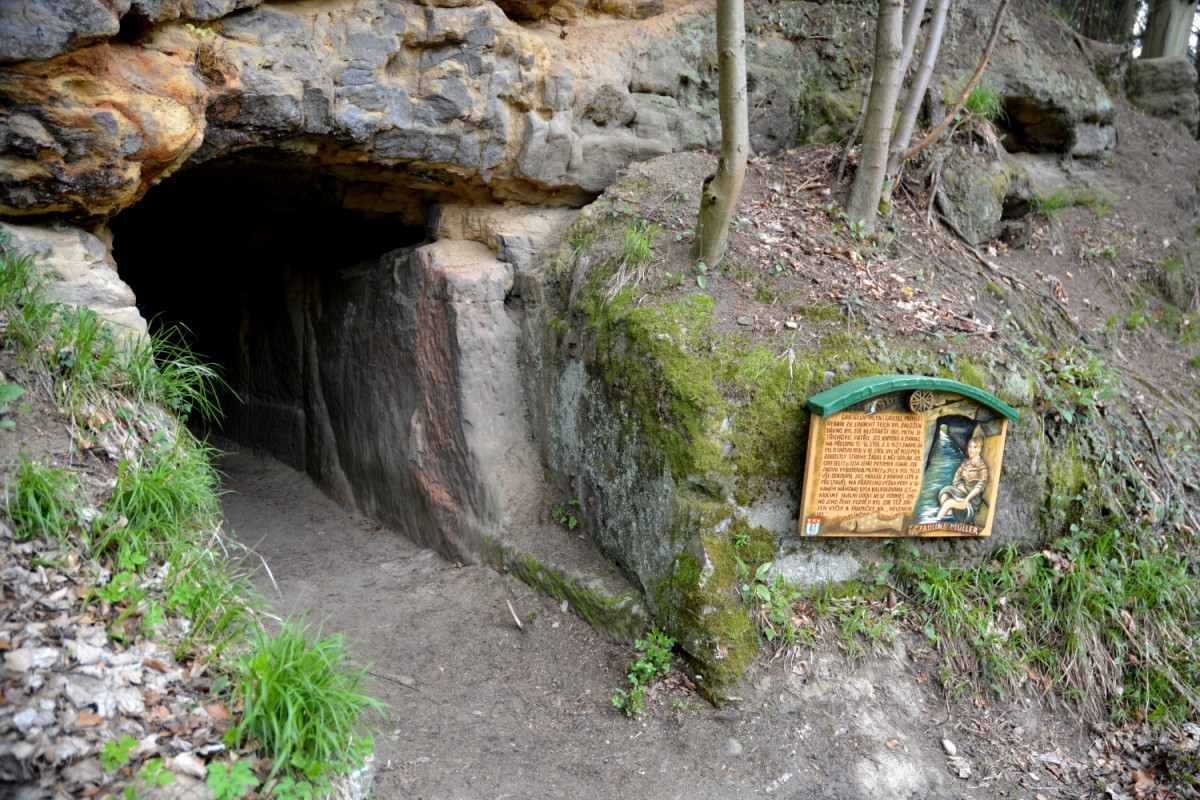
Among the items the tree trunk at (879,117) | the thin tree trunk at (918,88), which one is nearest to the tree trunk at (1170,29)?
the thin tree trunk at (918,88)

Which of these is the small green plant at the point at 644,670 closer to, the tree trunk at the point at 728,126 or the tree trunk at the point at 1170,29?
the tree trunk at the point at 728,126

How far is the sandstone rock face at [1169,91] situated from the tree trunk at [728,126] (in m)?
6.84

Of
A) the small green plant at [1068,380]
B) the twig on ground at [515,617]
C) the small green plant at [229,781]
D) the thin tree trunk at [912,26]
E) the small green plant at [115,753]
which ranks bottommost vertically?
the twig on ground at [515,617]

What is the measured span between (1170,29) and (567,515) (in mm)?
9637

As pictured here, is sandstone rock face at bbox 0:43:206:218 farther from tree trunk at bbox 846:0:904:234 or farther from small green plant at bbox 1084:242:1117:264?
small green plant at bbox 1084:242:1117:264

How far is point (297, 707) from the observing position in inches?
107

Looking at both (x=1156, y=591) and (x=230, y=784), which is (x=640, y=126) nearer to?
(x=1156, y=591)

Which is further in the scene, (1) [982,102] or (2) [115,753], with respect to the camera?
(1) [982,102]

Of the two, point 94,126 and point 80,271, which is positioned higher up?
point 94,126

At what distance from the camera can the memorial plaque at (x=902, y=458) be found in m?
3.95

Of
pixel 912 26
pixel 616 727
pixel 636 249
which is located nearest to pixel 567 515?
pixel 616 727

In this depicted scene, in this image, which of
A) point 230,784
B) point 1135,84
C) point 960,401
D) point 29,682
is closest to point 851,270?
point 960,401

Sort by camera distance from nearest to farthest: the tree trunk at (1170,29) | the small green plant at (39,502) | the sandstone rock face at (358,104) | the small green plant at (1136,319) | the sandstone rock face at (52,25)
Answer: the small green plant at (39,502) < the sandstone rock face at (52,25) < the sandstone rock face at (358,104) < the small green plant at (1136,319) < the tree trunk at (1170,29)

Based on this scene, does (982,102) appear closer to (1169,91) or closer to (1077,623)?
(1169,91)
